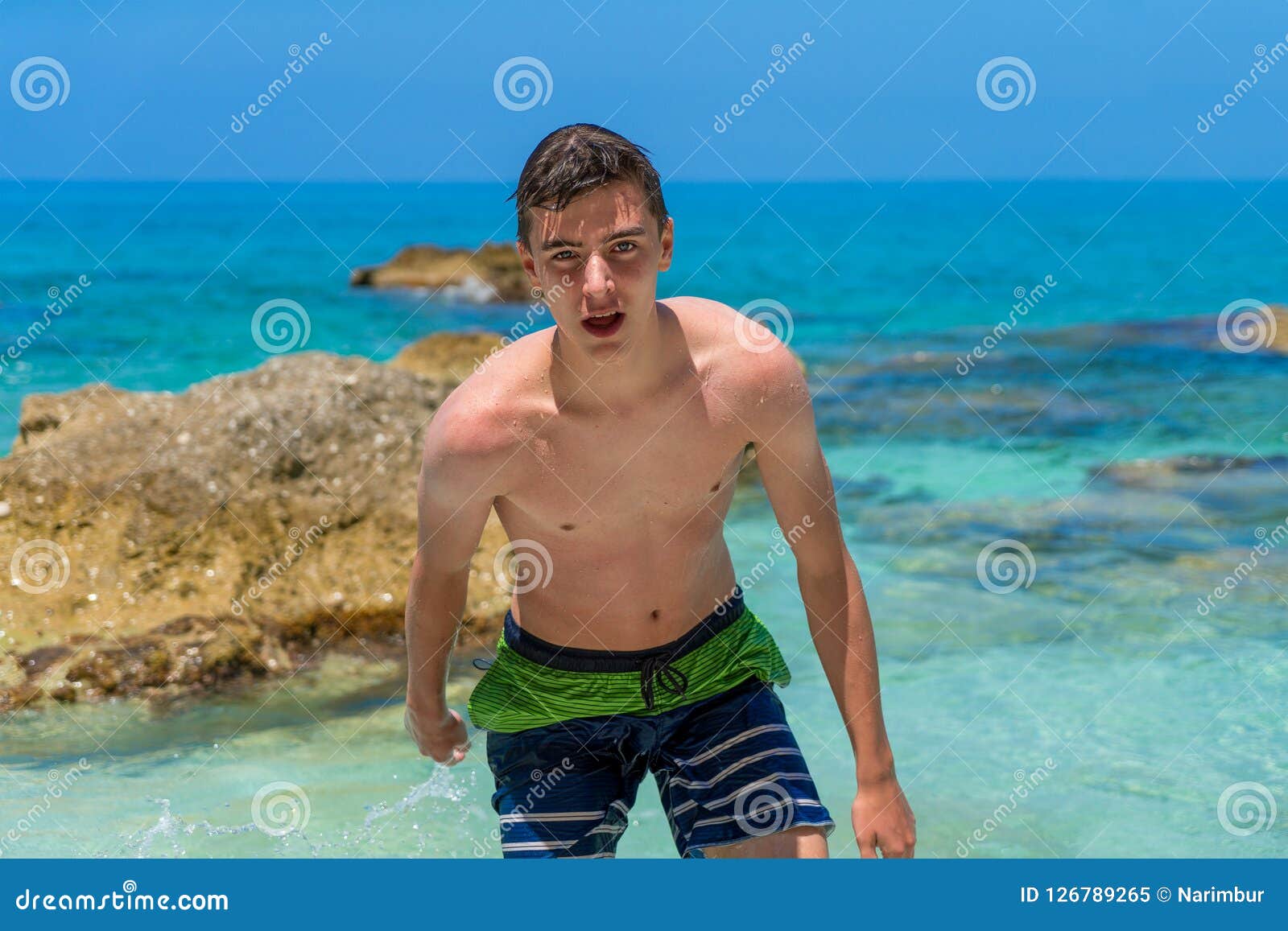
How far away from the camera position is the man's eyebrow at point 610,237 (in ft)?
8.67

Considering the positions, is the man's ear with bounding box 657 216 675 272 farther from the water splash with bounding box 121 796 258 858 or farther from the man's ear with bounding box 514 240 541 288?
the water splash with bounding box 121 796 258 858

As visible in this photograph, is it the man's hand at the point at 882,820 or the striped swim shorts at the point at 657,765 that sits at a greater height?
the striped swim shorts at the point at 657,765

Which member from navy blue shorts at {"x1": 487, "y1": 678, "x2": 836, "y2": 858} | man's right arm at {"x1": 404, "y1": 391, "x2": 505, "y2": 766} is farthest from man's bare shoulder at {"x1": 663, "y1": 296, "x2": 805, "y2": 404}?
navy blue shorts at {"x1": 487, "y1": 678, "x2": 836, "y2": 858}

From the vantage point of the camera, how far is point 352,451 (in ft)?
20.1

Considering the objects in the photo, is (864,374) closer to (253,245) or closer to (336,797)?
(336,797)

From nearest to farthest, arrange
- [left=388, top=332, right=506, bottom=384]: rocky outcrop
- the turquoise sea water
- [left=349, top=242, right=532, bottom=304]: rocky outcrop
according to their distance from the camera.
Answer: the turquoise sea water → [left=388, top=332, right=506, bottom=384]: rocky outcrop → [left=349, top=242, right=532, bottom=304]: rocky outcrop

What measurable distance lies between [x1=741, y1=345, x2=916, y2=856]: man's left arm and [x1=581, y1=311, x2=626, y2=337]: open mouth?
1.32ft

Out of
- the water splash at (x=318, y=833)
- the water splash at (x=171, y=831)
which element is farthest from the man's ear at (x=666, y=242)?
the water splash at (x=171, y=831)

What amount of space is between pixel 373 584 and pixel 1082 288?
21640 mm

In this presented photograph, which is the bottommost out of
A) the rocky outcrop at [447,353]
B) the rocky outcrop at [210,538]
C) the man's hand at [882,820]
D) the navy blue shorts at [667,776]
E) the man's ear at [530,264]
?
the man's hand at [882,820]

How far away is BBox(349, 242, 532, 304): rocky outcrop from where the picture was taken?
78.7ft

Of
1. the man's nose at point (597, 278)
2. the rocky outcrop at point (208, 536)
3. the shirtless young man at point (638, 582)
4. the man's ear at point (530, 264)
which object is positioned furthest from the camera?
the rocky outcrop at point (208, 536)

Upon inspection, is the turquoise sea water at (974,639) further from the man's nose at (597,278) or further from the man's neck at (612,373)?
the man's nose at (597,278)

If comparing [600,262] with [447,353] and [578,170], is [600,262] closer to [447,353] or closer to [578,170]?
[578,170]
